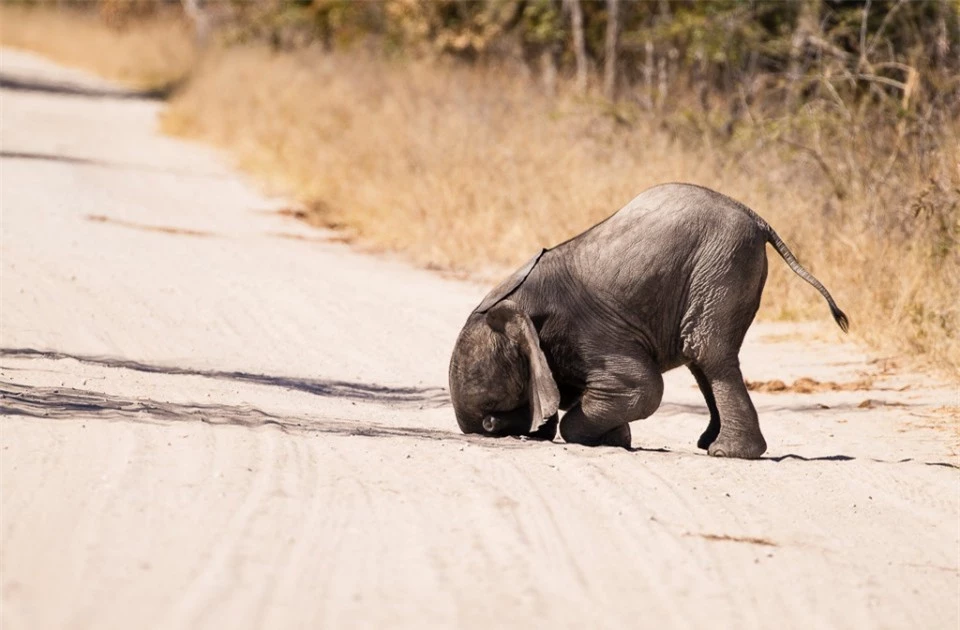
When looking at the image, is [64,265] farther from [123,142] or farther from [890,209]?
[123,142]

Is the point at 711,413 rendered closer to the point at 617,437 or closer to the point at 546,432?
the point at 617,437

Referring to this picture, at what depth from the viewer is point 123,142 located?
21.8 metres

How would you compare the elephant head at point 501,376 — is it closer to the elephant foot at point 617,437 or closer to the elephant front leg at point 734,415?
the elephant foot at point 617,437

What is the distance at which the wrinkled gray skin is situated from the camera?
20.9 feet

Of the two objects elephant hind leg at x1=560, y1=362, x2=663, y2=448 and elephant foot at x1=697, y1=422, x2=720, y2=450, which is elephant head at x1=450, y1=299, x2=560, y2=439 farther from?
elephant foot at x1=697, y1=422, x2=720, y2=450

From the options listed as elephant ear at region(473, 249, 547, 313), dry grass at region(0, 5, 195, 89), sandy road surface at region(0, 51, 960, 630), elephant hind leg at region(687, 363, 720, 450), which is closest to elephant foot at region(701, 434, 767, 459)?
sandy road surface at region(0, 51, 960, 630)

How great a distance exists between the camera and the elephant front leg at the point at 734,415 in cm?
648

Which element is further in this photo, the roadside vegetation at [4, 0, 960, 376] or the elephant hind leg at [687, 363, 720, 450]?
the roadside vegetation at [4, 0, 960, 376]

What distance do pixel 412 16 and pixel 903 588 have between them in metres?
17.7

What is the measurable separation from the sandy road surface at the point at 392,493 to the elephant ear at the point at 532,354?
187mm

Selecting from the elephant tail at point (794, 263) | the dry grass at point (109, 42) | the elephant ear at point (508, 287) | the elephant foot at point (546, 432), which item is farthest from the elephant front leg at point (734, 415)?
the dry grass at point (109, 42)

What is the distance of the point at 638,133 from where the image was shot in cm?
1387

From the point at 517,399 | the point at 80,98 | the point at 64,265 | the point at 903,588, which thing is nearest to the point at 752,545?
the point at 903,588

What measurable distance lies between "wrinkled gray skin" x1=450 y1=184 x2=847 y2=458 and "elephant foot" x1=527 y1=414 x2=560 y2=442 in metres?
0.12
